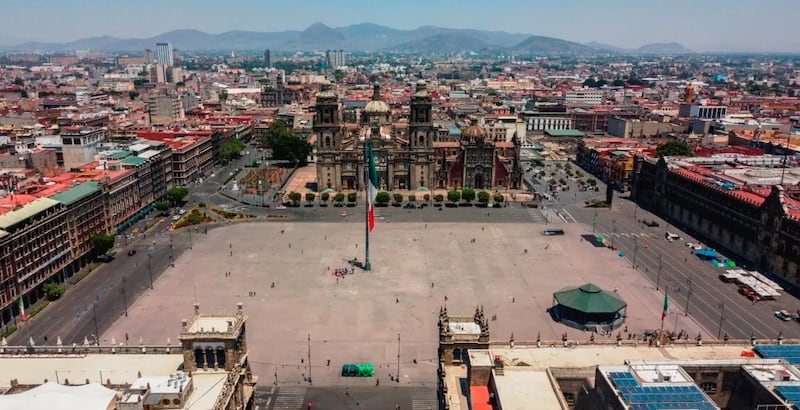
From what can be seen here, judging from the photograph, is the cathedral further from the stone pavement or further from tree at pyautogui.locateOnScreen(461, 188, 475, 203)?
the stone pavement

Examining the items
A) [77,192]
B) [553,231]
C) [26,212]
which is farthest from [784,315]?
[77,192]

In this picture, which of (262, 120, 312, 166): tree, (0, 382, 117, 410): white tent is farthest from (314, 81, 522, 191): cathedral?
(0, 382, 117, 410): white tent

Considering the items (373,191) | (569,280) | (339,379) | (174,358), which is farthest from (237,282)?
(569,280)

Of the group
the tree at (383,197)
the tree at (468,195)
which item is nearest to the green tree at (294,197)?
the tree at (383,197)

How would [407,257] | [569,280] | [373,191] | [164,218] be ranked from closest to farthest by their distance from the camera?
[373,191], [569,280], [407,257], [164,218]

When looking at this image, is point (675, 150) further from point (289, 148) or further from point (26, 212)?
point (26, 212)

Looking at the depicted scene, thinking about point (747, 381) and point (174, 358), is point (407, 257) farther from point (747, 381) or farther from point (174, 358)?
point (747, 381)

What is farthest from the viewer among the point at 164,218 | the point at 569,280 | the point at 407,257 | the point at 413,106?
the point at 413,106
